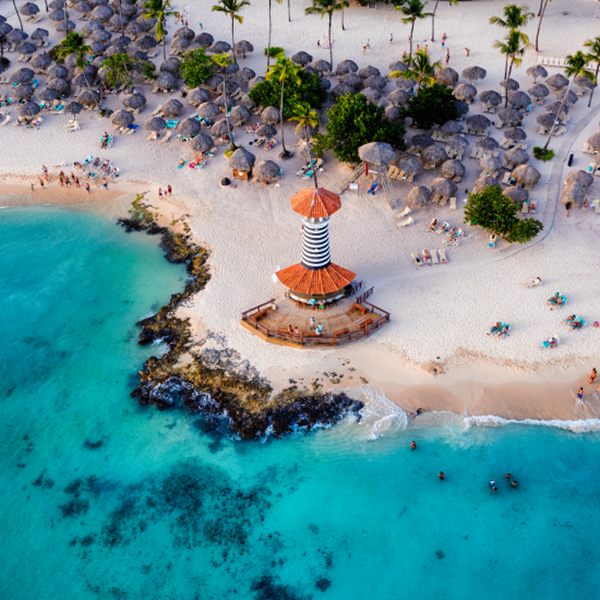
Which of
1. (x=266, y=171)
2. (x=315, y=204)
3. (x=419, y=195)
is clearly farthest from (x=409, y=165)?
(x=315, y=204)

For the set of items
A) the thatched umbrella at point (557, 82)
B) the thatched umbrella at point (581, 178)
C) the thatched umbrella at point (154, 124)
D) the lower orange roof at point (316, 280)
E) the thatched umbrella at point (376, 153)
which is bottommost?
the lower orange roof at point (316, 280)

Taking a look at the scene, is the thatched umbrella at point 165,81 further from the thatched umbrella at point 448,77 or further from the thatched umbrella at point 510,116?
the thatched umbrella at point 510,116

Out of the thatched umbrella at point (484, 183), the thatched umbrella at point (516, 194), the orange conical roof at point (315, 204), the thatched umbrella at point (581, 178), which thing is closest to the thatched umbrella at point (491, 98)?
the thatched umbrella at point (581, 178)

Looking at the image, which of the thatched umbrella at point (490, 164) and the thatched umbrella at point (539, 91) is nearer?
the thatched umbrella at point (490, 164)

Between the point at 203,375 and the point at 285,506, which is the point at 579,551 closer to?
the point at 285,506

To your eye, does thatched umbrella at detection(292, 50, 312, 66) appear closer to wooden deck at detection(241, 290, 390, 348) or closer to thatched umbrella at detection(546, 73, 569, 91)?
thatched umbrella at detection(546, 73, 569, 91)

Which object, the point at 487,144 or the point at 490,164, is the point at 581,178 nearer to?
the point at 490,164
